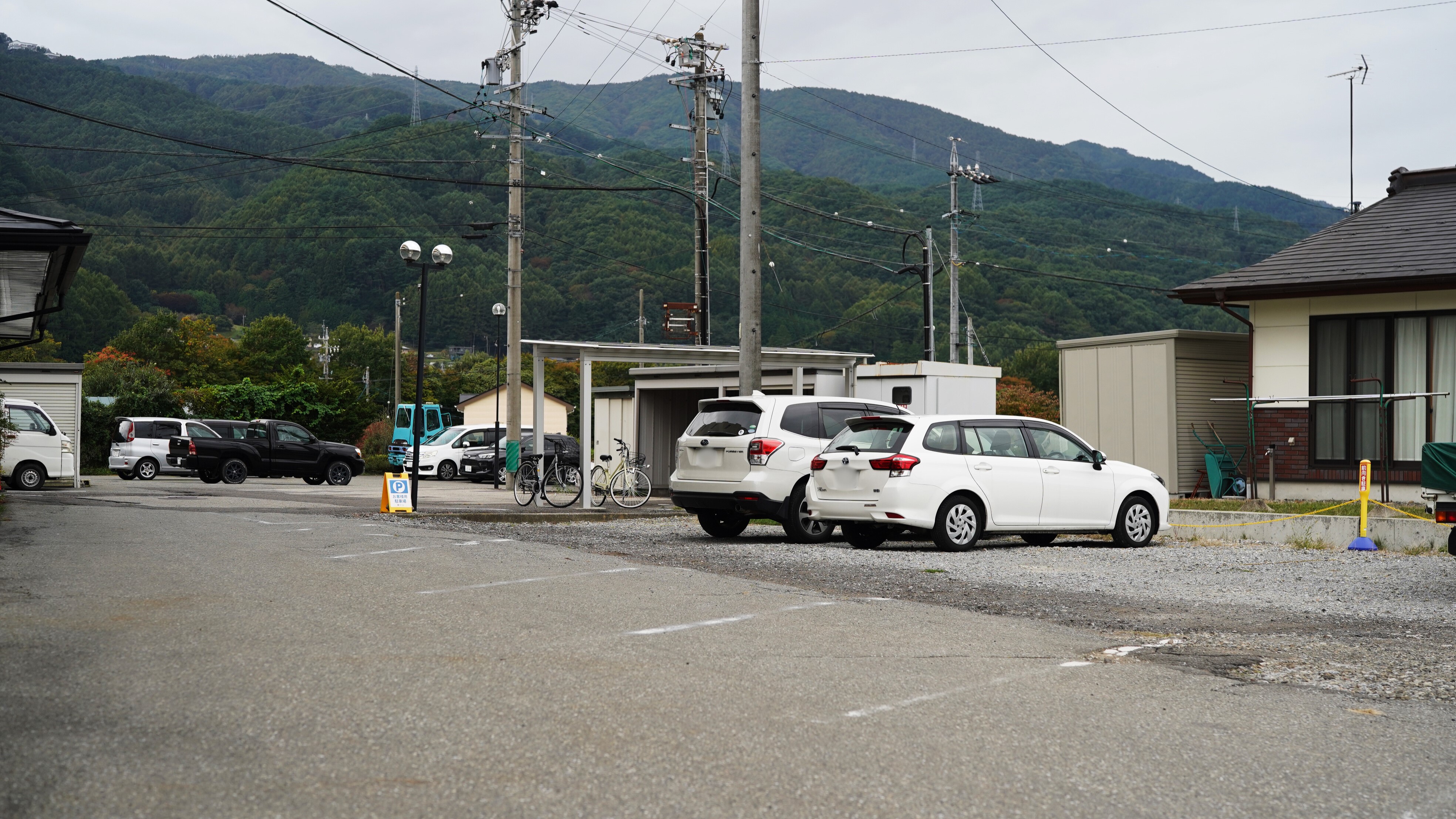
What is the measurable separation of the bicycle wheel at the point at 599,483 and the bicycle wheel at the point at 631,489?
0.51ft

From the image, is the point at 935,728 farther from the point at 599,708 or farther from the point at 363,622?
the point at 363,622

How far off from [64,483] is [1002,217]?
45.5 metres

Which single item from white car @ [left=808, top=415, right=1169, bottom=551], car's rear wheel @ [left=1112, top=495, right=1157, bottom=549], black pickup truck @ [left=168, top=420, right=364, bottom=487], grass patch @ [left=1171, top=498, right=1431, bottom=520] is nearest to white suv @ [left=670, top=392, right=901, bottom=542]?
white car @ [left=808, top=415, right=1169, bottom=551]

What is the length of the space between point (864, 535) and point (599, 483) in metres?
8.40

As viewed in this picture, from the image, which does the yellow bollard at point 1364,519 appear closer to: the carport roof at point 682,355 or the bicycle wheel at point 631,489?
the carport roof at point 682,355

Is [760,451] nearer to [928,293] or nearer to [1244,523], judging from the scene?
[1244,523]

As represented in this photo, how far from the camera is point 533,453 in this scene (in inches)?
866

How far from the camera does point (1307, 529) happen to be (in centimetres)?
1588

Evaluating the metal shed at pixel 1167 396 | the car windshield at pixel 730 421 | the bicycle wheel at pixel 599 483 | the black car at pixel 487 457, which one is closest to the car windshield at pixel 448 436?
the black car at pixel 487 457

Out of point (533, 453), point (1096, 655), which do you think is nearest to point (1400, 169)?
point (533, 453)

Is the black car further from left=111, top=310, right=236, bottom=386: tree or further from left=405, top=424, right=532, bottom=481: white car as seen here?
left=111, top=310, right=236, bottom=386: tree

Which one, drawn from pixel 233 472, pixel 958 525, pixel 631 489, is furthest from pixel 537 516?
pixel 233 472

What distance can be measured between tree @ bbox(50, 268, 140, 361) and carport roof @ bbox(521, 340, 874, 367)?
221ft

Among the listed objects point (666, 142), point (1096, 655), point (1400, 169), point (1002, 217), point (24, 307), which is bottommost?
point (1096, 655)
